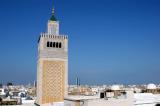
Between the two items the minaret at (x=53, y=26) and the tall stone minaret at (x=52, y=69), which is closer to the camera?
the tall stone minaret at (x=52, y=69)

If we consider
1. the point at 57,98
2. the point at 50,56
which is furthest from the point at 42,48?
the point at 57,98

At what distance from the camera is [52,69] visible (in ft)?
98.7

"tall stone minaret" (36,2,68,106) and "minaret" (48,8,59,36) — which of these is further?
"minaret" (48,8,59,36)

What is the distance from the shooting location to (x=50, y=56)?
99.5ft

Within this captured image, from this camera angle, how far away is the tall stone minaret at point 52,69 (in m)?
29.4

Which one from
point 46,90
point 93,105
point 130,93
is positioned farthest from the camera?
point 46,90

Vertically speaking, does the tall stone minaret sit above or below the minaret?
below

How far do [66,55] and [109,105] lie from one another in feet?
43.8

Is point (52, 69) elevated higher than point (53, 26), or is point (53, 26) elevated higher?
point (53, 26)

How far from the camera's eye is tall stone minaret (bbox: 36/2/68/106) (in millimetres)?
29422

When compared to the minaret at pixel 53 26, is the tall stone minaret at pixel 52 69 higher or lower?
lower

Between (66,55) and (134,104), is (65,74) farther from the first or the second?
(134,104)

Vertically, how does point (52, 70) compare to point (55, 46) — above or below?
below

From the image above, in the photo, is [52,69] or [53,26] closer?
[52,69]
